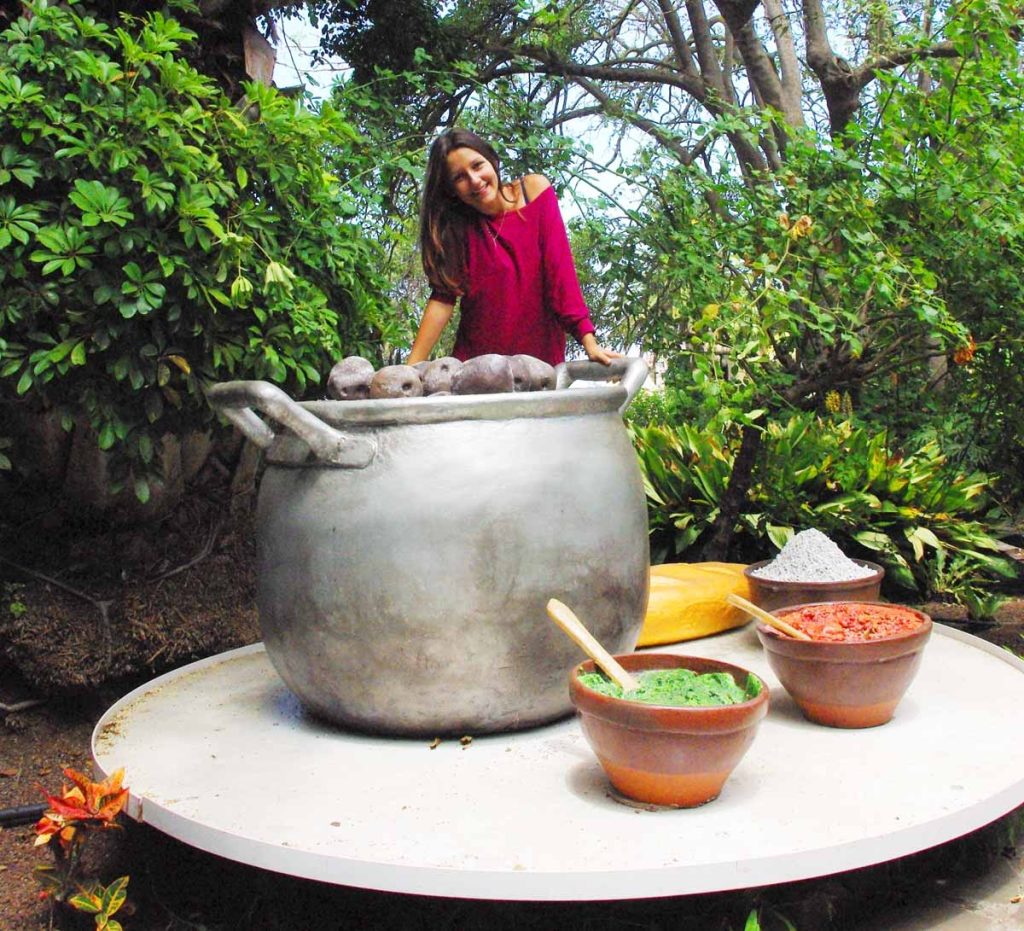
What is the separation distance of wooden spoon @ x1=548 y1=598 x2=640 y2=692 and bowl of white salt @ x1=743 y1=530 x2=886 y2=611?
38.2 inches

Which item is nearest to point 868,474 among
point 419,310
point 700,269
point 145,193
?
point 700,269

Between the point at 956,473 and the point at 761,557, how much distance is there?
1023 mm

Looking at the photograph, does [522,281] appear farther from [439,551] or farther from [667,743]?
[667,743]

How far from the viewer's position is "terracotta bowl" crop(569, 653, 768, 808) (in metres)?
1.73

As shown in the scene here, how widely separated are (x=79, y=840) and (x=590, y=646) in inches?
40.3

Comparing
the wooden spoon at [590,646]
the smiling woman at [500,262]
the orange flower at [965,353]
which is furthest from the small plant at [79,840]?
the orange flower at [965,353]

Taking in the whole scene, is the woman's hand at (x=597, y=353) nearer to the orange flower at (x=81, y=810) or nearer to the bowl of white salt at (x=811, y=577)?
the bowl of white salt at (x=811, y=577)

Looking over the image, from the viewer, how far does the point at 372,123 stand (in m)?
4.18

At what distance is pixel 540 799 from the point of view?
1883 mm

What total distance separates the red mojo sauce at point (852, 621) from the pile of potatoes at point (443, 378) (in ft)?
2.68

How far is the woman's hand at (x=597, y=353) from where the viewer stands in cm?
277

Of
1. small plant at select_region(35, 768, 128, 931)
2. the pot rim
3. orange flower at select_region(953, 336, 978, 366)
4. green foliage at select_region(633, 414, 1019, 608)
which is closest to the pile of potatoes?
the pot rim

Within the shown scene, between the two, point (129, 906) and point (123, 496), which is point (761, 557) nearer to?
point (123, 496)

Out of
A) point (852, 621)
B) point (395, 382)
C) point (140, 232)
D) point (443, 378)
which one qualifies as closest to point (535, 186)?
point (443, 378)
